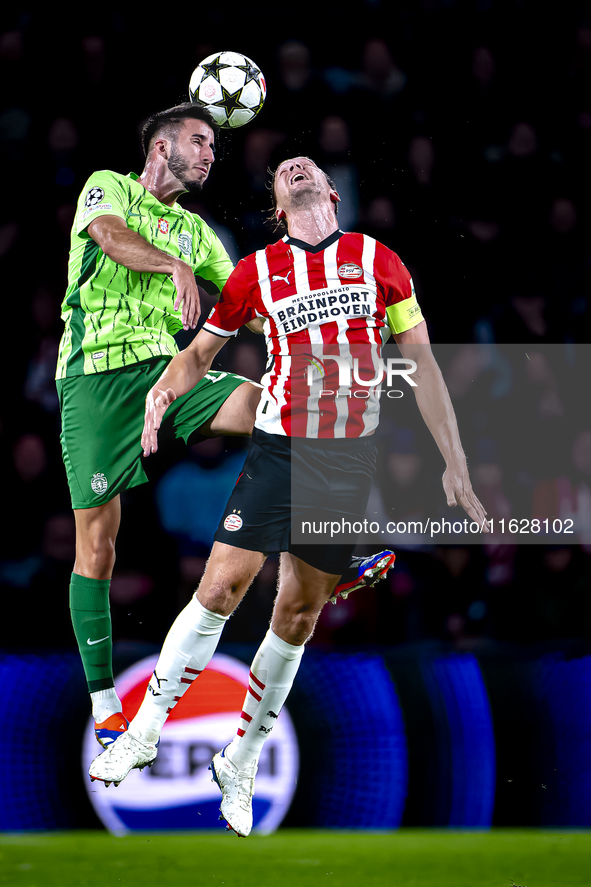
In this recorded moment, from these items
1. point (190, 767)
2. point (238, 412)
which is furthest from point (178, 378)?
point (190, 767)

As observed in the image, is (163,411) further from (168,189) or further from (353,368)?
(168,189)

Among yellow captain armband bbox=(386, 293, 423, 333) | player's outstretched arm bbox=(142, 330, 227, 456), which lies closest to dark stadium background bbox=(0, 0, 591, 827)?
player's outstretched arm bbox=(142, 330, 227, 456)

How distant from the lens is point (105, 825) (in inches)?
107

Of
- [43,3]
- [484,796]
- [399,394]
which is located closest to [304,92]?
[43,3]

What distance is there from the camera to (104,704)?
2.64 metres

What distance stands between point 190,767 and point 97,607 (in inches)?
25.0

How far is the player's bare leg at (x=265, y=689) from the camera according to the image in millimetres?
2391

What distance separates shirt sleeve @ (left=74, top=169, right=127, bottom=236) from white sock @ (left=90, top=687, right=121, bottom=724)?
1549 millimetres

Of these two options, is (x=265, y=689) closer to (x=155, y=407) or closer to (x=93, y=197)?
(x=155, y=407)

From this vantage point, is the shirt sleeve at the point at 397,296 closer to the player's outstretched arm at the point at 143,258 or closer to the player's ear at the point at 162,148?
the player's outstretched arm at the point at 143,258

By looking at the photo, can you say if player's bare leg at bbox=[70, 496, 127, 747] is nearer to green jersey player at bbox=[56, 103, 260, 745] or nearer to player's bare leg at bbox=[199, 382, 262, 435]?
green jersey player at bbox=[56, 103, 260, 745]

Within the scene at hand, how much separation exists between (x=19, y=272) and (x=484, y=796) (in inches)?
101

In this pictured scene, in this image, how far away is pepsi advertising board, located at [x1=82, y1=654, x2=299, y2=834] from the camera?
2662 millimetres

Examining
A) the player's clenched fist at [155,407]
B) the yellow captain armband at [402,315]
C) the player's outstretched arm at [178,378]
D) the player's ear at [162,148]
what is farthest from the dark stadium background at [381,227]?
the yellow captain armband at [402,315]
